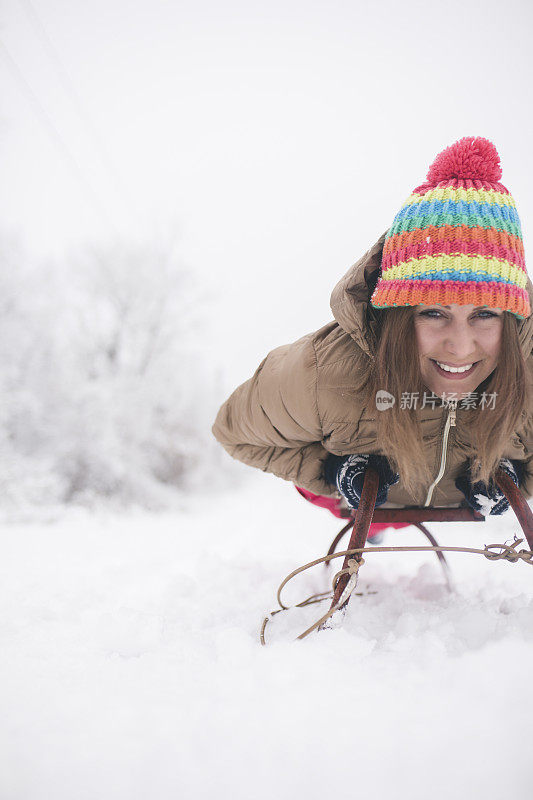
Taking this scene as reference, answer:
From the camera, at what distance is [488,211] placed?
0.89 metres

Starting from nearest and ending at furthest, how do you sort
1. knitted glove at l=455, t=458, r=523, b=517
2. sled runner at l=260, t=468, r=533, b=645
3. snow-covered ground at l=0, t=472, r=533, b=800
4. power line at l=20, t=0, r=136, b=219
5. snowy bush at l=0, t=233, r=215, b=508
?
1. snow-covered ground at l=0, t=472, r=533, b=800
2. sled runner at l=260, t=468, r=533, b=645
3. knitted glove at l=455, t=458, r=523, b=517
4. snowy bush at l=0, t=233, r=215, b=508
5. power line at l=20, t=0, r=136, b=219

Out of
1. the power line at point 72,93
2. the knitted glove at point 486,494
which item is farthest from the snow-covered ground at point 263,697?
the power line at point 72,93

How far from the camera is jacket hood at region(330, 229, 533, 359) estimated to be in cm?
100

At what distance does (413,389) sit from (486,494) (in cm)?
38

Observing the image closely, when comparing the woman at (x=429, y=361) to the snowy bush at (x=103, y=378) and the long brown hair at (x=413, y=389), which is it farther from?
the snowy bush at (x=103, y=378)

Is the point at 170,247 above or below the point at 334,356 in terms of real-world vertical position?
above

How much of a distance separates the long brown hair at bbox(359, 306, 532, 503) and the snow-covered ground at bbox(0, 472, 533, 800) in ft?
1.16

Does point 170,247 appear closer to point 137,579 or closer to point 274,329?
point 274,329

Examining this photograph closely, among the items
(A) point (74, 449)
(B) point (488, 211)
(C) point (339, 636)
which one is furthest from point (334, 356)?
(A) point (74, 449)

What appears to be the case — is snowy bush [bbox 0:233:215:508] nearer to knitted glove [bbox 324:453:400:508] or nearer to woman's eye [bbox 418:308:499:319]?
knitted glove [bbox 324:453:400:508]

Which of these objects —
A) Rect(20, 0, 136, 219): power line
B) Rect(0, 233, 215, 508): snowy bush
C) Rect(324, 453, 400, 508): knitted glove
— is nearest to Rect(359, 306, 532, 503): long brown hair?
Rect(324, 453, 400, 508): knitted glove

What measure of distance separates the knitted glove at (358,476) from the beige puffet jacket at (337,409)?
3cm

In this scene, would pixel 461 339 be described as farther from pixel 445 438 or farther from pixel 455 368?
pixel 445 438

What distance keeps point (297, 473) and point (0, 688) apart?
915 millimetres
